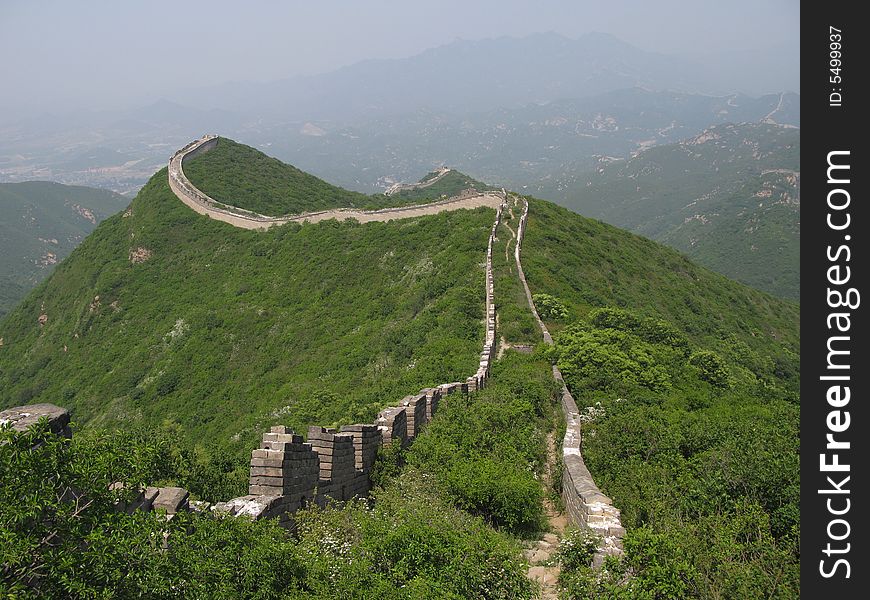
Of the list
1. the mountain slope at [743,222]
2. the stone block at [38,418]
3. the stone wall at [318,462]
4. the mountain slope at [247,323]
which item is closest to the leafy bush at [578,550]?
the stone wall at [318,462]

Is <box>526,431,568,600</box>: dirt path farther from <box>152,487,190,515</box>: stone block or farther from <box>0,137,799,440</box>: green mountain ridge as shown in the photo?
<box>0,137,799,440</box>: green mountain ridge

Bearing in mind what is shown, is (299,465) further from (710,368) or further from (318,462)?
(710,368)

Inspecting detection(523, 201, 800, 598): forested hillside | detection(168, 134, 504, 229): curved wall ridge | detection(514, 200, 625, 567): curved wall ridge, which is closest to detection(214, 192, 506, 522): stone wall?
detection(514, 200, 625, 567): curved wall ridge

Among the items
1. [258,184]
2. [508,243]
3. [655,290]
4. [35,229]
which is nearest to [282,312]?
[508,243]

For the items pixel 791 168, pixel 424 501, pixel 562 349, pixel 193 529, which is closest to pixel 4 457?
pixel 193 529
